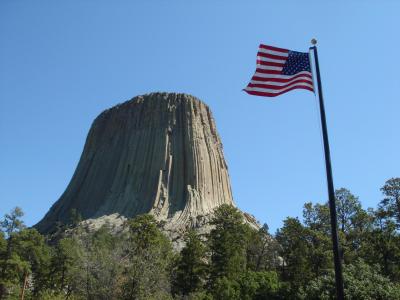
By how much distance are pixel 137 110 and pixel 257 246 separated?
172ft

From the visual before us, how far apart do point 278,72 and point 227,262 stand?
29.5 m

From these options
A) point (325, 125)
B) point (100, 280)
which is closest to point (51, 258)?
point (100, 280)

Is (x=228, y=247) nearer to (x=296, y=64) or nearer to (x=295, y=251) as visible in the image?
(x=295, y=251)

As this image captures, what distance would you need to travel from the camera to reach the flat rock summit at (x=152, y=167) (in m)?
81.5

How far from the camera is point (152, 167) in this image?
86875 millimetres

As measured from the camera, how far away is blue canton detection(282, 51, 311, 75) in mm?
13922

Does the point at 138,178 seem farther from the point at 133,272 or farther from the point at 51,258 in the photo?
the point at 133,272

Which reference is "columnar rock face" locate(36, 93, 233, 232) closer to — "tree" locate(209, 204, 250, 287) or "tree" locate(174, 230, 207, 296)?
"tree" locate(209, 204, 250, 287)

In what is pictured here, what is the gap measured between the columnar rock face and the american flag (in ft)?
205

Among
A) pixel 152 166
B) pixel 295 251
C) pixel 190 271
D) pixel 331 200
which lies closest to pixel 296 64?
pixel 331 200

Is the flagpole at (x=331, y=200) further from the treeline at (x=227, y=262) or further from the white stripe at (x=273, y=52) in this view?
the treeline at (x=227, y=262)

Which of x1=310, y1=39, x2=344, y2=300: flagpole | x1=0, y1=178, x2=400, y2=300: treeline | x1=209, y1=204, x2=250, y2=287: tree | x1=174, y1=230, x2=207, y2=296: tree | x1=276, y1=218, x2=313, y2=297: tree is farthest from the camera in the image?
x1=209, y1=204, x2=250, y2=287: tree

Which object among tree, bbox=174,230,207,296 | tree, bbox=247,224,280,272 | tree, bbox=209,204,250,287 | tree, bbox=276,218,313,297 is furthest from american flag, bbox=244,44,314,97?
tree, bbox=247,224,280,272

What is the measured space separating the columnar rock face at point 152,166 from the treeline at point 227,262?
29.5 metres
